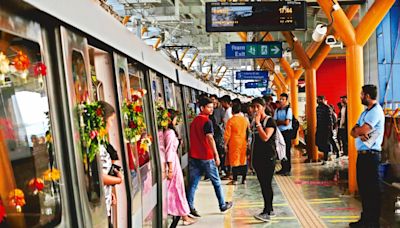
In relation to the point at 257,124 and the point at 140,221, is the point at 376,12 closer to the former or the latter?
the point at 257,124

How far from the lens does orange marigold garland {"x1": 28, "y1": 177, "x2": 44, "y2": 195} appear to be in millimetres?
2277

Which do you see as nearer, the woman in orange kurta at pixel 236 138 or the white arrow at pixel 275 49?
the woman in orange kurta at pixel 236 138

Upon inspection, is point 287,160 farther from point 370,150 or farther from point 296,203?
point 370,150

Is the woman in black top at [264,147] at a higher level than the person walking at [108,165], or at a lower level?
lower

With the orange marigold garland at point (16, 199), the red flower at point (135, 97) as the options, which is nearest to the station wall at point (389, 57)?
the red flower at point (135, 97)

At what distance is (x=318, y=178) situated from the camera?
A: 10.1 meters

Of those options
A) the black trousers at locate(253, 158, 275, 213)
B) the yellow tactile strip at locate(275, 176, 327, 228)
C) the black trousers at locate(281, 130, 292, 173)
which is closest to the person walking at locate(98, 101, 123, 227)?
the black trousers at locate(253, 158, 275, 213)

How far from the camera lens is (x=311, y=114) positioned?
13.2 meters

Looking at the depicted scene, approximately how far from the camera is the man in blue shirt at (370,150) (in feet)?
19.3

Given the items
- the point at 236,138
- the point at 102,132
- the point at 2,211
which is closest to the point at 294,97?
the point at 236,138

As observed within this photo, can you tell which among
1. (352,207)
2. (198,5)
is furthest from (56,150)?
(198,5)

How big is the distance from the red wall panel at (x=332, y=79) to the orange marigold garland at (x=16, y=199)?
81.6 ft

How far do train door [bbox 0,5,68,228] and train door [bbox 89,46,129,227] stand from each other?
133cm

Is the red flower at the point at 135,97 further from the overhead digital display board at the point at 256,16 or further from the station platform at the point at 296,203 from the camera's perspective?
the overhead digital display board at the point at 256,16
